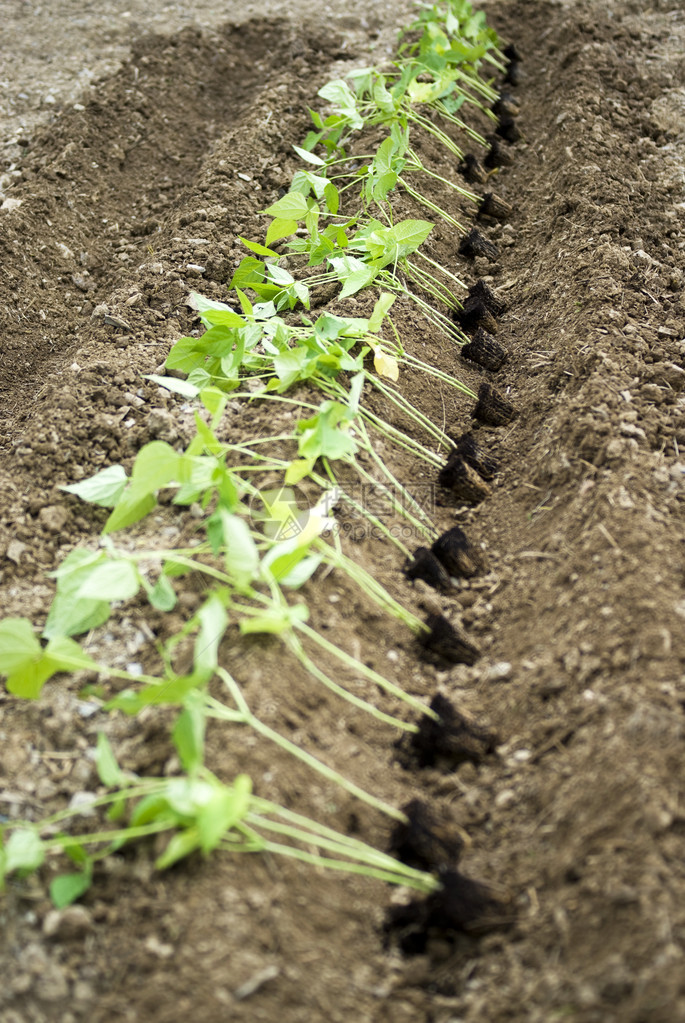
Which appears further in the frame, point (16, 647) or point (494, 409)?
point (494, 409)

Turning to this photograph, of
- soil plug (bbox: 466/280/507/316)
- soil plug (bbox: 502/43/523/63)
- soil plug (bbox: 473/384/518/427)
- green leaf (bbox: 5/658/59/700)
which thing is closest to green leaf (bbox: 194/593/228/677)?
green leaf (bbox: 5/658/59/700)

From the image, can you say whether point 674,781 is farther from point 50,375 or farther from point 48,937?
point 50,375

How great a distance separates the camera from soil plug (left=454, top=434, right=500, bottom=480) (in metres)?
2.08

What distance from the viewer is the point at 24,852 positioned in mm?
1266

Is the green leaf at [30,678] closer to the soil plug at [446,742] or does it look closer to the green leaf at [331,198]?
the soil plug at [446,742]

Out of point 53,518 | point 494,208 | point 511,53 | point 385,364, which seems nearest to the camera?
point 53,518

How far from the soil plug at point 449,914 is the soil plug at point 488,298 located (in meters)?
1.86

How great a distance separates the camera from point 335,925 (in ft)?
4.06

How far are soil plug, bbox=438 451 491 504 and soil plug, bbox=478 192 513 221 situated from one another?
4.72ft

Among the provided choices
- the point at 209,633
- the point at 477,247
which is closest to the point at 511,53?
the point at 477,247

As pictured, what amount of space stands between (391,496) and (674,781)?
35.3 inches

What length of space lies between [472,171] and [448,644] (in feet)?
7.61

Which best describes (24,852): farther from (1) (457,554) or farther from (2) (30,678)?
(1) (457,554)

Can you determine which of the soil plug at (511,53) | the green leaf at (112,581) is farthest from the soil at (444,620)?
the soil plug at (511,53)
